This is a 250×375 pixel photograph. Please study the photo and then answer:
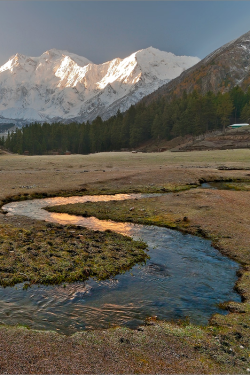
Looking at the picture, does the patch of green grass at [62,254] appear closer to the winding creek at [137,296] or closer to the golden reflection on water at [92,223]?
the winding creek at [137,296]

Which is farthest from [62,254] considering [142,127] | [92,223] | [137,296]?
[142,127]

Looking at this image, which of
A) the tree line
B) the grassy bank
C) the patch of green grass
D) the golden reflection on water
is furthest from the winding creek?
the tree line

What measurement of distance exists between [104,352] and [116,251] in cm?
709

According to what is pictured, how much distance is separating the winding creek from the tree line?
122787 mm

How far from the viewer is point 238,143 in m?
102

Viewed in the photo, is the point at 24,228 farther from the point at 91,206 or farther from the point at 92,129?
the point at 92,129

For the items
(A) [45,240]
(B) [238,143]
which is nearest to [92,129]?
(B) [238,143]

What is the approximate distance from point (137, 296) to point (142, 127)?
152039mm

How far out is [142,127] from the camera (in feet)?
517

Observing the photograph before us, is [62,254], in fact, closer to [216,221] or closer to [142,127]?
[216,221]

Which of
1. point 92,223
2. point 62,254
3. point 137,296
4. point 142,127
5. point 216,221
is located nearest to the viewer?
point 137,296

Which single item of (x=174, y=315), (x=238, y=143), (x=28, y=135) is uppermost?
(x=28, y=135)

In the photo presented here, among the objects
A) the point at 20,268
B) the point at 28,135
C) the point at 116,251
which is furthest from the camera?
the point at 28,135

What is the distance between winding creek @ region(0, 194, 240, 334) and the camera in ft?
28.9
